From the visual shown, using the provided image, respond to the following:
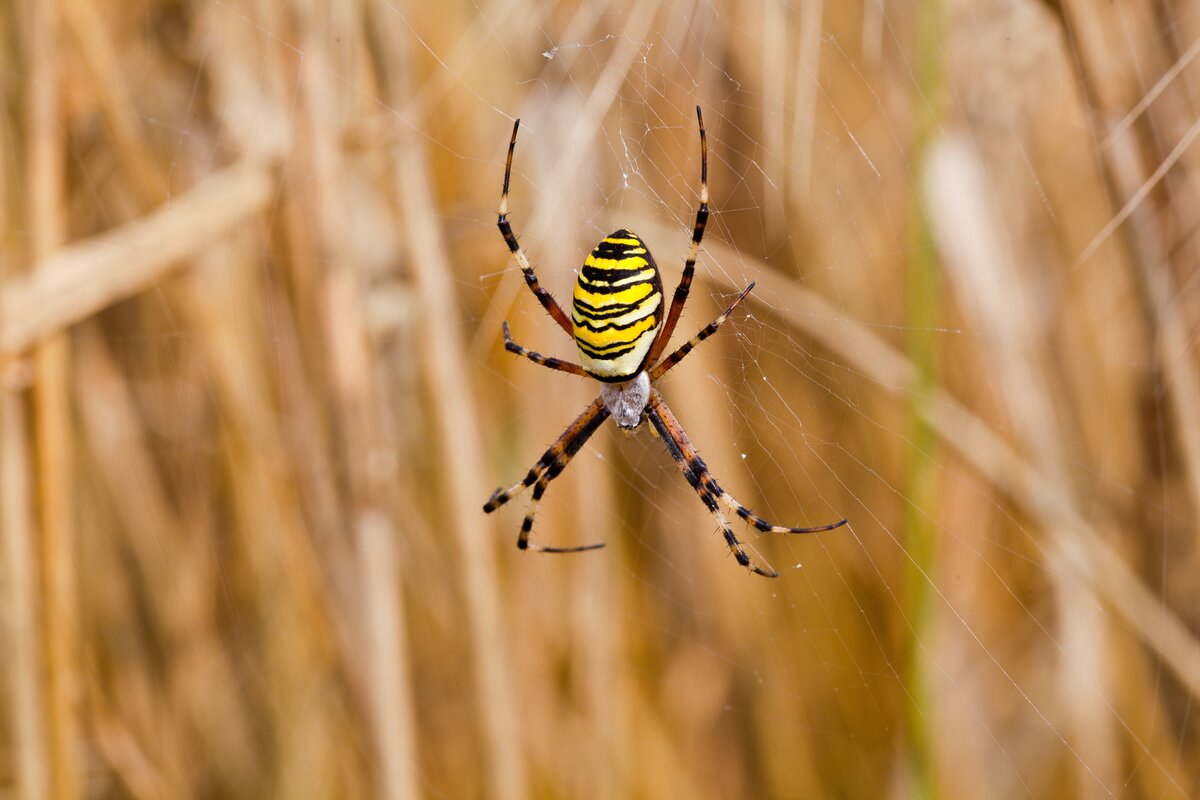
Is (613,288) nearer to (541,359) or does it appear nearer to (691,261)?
(691,261)

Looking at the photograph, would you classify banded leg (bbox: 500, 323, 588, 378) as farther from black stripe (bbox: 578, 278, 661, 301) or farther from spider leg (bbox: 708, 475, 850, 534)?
spider leg (bbox: 708, 475, 850, 534)

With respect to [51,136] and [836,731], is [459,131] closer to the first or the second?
[51,136]

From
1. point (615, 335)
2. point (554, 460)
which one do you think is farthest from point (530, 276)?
point (554, 460)

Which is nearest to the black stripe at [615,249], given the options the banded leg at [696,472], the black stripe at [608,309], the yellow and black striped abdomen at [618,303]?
the yellow and black striped abdomen at [618,303]

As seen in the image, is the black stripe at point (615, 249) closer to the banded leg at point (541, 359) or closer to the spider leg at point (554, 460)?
the banded leg at point (541, 359)

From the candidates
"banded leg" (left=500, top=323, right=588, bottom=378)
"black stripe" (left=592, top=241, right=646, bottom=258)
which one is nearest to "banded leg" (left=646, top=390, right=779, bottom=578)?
"banded leg" (left=500, top=323, right=588, bottom=378)

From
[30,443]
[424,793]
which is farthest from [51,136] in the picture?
[424,793]
